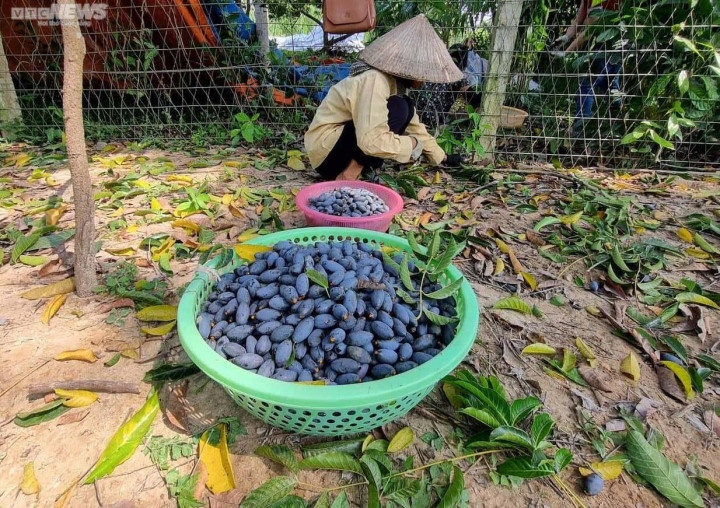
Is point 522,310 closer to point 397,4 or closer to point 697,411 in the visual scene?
point 697,411

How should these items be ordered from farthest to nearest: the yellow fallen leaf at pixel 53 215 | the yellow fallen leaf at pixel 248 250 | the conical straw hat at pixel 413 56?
the conical straw hat at pixel 413 56 < the yellow fallen leaf at pixel 53 215 < the yellow fallen leaf at pixel 248 250

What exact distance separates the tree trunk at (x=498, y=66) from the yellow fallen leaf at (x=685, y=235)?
147 centimetres

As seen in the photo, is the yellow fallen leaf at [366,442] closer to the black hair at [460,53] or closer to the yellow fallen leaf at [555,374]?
the yellow fallen leaf at [555,374]

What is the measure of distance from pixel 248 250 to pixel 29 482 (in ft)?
2.78

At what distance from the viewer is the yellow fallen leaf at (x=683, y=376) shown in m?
1.38

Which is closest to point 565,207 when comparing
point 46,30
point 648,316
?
point 648,316

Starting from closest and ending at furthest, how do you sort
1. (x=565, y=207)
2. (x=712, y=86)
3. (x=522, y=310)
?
(x=522, y=310)
(x=565, y=207)
(x=712, y=86)

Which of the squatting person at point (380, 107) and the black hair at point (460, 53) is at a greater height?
the black hair at point (460, 53)

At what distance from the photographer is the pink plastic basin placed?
2.00 meters

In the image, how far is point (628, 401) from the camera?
136 centimetres

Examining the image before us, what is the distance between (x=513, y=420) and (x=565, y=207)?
73.0 inches

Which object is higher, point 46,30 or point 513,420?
point 46,30

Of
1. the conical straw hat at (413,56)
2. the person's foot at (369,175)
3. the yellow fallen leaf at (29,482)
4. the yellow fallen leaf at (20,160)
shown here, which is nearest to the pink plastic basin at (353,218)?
the person's foot at (369,175)

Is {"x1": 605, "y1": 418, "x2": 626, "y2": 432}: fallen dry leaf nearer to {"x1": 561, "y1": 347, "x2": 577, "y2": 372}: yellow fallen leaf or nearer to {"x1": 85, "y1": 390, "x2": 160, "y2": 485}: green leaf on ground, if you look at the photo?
{"x1": 561, "y1": 347, "x2": 577, "y2": 372}: yellow fallen leaf
